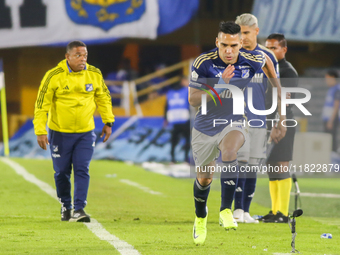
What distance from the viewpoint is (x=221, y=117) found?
6.49m

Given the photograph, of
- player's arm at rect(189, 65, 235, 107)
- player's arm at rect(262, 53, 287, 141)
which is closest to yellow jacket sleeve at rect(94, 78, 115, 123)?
player's arm at rect(189, 65, 235, 107)

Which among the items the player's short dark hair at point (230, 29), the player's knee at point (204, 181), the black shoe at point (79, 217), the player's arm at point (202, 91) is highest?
the player's short dark hair at point (230, 29)

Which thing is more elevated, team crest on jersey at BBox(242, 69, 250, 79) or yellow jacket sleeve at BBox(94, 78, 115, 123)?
team crest on jersey at BBox(242, 69, 250, 79)

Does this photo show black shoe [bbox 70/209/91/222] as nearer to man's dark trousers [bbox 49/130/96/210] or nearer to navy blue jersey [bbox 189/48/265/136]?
man's dark trousers [bbox 49/130/96/210]

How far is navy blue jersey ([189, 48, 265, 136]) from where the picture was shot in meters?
6.32

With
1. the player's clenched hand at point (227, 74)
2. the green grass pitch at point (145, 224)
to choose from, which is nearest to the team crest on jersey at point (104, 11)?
the green grass pitch at point (145, 224)

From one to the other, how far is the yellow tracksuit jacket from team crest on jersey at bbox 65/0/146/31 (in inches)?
467

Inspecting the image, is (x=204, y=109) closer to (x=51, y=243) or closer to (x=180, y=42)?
(x=51, y=243)

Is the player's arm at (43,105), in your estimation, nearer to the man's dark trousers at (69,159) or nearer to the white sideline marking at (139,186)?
the man's dark trousers at (69,159)

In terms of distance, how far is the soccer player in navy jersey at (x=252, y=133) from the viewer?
25.1 ft

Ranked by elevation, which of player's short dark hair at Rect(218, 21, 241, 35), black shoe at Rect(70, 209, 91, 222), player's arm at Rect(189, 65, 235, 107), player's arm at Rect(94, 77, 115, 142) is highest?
player's short dark hair at Rect(218, 21, 241, 35)

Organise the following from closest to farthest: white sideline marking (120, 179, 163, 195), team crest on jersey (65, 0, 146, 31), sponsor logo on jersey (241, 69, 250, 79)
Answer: sponsor logo on jersey (241, 69, 250, 79) → white sideline marking (120, 179, 163, 195) → team crest on jersey (65, 0, 146, 31)

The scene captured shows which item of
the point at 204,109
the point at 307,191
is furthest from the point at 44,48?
the point at 204,109

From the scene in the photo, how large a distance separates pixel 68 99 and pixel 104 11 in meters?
12.2
